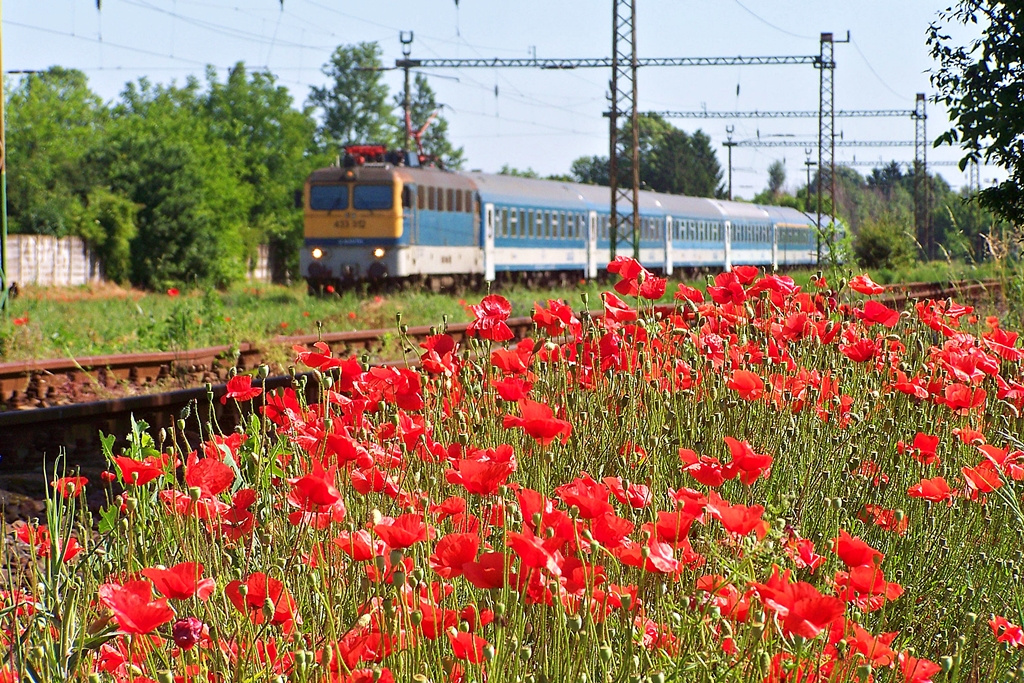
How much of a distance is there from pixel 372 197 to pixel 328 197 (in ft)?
4.03

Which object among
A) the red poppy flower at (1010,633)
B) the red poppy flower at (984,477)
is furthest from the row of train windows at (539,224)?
the red poppy flower at (1010,633)

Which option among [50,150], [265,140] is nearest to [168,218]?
[50,150]

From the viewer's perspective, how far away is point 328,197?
22.3m

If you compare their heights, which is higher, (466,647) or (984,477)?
(984,477)

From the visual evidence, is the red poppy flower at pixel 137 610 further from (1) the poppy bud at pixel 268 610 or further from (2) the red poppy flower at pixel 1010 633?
(2) the red poppy flower at pixel 1010 633

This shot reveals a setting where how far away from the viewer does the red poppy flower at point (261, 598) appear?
188 cm

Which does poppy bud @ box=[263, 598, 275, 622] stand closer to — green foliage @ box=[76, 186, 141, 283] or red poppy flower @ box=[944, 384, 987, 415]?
red poppy flower @ box=[944, 384, 987, 415]

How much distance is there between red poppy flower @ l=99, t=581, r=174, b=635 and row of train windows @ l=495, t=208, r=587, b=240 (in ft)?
73.0

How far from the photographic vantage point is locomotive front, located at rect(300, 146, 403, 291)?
69.2ft

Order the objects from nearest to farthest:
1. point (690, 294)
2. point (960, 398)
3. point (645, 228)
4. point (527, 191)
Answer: point (960, 398), point (690, 294), point (527, 191), point (645, 228)

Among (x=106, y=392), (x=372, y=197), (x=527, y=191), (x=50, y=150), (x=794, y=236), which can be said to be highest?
(x=50, y=150)

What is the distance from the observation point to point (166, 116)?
5772 cm

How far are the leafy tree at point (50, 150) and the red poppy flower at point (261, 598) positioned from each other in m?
38.3

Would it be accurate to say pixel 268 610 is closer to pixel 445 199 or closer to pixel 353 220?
pixel 353 220
